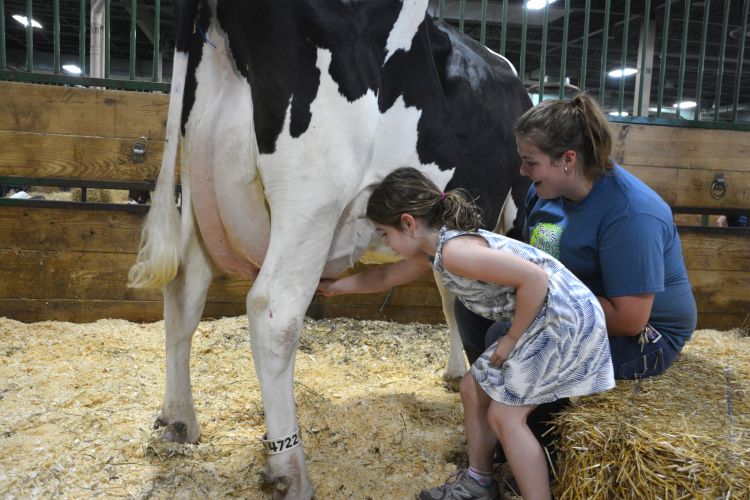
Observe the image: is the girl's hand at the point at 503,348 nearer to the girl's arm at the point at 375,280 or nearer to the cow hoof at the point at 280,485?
the girl's arm at the point at 375,280

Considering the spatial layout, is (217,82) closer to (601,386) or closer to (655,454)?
(601,386)

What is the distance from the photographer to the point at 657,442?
1670 millimetres

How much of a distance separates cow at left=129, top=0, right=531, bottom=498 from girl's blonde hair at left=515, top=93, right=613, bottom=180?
458mm

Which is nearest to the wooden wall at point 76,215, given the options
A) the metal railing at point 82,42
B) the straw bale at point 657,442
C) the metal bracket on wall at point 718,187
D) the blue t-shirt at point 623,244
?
the metal railing at point 82,42

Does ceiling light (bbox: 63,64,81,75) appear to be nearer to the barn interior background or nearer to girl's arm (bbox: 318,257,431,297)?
the barn interior background

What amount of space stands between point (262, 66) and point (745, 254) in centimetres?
412

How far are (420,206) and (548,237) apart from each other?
1.88 feet

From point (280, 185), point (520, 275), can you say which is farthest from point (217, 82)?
point (520, 275)

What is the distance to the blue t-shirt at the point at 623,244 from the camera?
1911mm

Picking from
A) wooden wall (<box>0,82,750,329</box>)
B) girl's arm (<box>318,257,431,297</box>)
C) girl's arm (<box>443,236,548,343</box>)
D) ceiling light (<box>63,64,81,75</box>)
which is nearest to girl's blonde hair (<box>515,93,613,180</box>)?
girl's arm (<box>443,236,548,343</box>)

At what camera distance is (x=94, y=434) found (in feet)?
7.94

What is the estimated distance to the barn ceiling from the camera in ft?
35.2

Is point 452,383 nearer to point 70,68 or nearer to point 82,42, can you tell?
point 82,42

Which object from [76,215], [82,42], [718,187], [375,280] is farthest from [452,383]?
[82,42]
